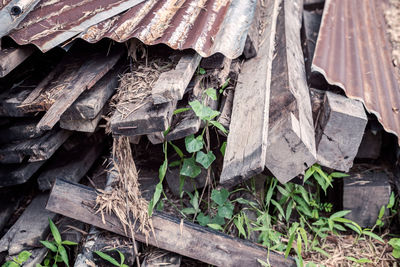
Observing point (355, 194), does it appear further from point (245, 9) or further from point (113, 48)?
point (113, 48)

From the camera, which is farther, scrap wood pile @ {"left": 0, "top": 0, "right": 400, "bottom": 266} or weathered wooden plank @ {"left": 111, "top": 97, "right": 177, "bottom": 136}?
scrap wood pile @ {"left": 0, "top": 0, "right": 400, "bottom": 266}

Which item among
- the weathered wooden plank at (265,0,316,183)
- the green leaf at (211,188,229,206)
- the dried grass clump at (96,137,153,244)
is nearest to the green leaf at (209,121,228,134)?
the weathered wooden plank at (265,0,316,183)

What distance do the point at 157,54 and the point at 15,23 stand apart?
0.87m

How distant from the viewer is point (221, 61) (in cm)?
231

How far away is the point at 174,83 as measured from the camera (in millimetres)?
1930

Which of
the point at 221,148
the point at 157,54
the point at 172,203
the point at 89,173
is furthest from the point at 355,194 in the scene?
the point at 89,173

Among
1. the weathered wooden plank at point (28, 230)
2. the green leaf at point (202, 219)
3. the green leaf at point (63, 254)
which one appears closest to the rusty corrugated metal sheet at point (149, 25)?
the green leaf at point (202, 219)

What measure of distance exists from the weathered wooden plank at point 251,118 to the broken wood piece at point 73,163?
1.18 m

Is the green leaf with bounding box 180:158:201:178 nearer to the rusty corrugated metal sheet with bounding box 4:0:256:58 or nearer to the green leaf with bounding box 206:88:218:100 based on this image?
the green leaf with bounding box 206:88:218:100

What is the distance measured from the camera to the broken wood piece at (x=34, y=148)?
2.25 m

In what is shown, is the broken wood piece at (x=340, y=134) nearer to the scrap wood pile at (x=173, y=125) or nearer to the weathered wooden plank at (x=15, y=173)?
the scrap wood pile at (x=173, y=125)

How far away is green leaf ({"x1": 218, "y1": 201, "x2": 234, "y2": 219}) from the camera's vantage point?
2377mm

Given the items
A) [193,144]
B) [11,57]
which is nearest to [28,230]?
[11,57]

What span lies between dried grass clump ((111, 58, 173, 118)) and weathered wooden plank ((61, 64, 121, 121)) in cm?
6
